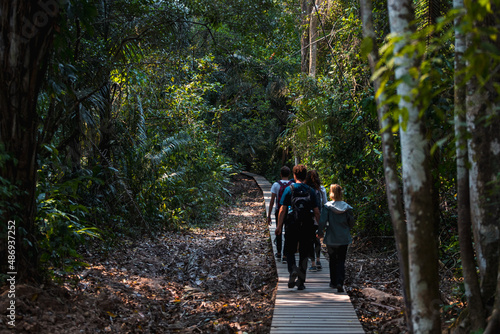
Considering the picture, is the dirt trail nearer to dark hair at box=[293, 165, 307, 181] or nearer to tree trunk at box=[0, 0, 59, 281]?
tree trunk at box=[0, 0, 59, 281]

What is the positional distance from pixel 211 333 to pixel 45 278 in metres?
2.04

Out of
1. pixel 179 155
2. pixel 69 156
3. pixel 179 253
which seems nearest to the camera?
pixel 69 156

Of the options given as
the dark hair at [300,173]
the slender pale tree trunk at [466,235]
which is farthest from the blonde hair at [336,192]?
the slender pale tree trunk at [466,235]

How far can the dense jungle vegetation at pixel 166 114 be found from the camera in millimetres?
3754

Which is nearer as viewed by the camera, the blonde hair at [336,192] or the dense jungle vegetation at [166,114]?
the dense jungle vegetation at [166,114]

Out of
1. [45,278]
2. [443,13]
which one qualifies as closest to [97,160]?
[45,278]

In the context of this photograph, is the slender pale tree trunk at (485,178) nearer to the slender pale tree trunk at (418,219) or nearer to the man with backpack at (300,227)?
the slender pale tree trunk at (418,219)

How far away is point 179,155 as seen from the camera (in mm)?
13656

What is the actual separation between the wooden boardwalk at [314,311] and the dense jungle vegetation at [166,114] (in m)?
1.45

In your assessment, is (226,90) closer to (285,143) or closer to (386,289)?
(285,143)

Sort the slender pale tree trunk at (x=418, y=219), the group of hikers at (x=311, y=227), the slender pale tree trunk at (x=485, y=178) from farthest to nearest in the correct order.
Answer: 1. the group of hikers at (x=311, y=227)
2. the slender pale tree trunk at (x=485, y=178)
3. the slender pale tree trunk at (x=418, y=219)

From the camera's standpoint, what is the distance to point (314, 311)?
559 cm

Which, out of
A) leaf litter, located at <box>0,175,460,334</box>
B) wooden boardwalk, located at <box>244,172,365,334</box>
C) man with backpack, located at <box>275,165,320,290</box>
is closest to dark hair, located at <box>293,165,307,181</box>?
man with backpack, located at <box>275,165,320,290</box>

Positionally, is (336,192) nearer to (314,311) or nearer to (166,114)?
(314,311)
